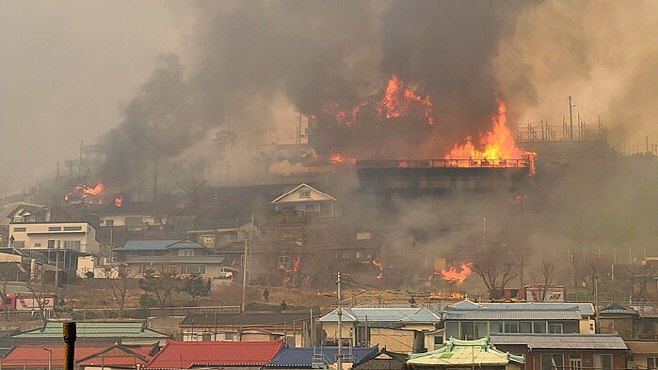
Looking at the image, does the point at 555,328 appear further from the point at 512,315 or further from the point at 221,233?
the point at 221,233

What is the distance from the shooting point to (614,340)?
112 feet

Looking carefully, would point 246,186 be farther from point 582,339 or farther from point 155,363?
point 582,339

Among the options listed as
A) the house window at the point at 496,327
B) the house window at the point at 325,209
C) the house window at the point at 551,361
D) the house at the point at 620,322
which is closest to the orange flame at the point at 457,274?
the house window at the point at 325,209

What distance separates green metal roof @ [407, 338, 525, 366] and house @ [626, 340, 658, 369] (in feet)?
33.6

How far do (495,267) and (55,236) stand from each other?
33.0 m

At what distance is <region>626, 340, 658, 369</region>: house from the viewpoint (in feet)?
117

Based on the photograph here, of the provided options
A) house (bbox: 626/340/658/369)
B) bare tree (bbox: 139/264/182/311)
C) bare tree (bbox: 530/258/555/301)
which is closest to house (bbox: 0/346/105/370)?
bare tree (bbox: 139/264/182/311)

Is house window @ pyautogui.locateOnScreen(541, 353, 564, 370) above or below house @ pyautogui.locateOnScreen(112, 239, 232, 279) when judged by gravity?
below

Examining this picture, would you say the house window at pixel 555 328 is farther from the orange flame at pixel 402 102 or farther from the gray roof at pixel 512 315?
the orange flame at pixel 402 102

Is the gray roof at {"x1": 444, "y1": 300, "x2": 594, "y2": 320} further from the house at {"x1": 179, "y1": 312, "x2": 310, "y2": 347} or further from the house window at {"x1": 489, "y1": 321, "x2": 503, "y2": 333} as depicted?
the house at {"x1": 179, "y1": 312, "x2": 310, "y2": 347}

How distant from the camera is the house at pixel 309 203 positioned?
2660 inches

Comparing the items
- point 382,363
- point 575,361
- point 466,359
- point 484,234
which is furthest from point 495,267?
point 466,359

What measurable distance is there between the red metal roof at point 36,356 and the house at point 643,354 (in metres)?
23.4

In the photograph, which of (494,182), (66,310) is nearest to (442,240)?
(494,182)
